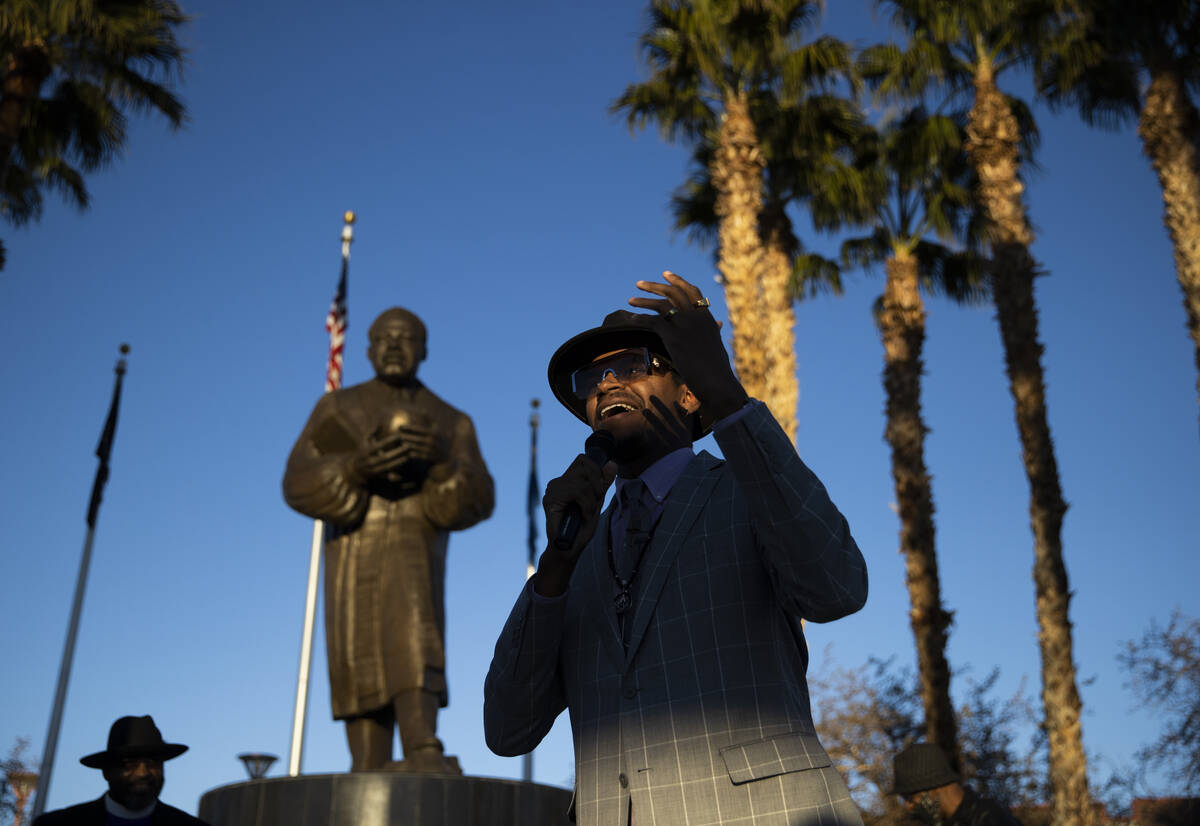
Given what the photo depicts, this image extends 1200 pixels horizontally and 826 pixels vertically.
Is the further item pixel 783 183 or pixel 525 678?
pixel 783 183

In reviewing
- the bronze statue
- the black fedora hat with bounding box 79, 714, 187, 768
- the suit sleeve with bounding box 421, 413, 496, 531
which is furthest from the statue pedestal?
the suit sleeve with bounding box 421, 413, 496, 531

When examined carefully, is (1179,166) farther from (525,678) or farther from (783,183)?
(525,678)

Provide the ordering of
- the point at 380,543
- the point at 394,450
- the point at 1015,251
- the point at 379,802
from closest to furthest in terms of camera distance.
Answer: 1. the point at 379,802
2. the point at 394,450
3. the point at 380,543
4. the point at 1015,251

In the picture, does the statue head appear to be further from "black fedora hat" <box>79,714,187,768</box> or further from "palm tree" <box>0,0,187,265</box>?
"palm tree" <box>0,0,187,265</box>

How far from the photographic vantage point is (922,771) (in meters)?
6.34

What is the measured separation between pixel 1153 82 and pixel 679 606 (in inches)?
632

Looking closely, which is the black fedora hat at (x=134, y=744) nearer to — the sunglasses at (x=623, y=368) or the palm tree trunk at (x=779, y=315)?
the sunglasses at (x=623, y=368)

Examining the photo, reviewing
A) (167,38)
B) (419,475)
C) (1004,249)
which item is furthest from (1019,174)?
(419,475)

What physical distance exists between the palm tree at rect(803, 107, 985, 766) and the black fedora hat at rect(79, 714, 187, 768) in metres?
12.6

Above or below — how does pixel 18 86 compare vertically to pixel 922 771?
above

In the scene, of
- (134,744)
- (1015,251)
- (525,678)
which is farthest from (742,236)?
(525,678)

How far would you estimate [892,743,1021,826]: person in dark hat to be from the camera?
618 cm

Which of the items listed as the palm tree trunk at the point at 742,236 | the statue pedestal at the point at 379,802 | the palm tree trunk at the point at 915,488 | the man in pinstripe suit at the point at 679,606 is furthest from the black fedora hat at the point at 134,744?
the palm tree trunk at the point at 915,488

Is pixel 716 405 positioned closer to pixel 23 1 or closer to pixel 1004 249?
pixel 23 1
